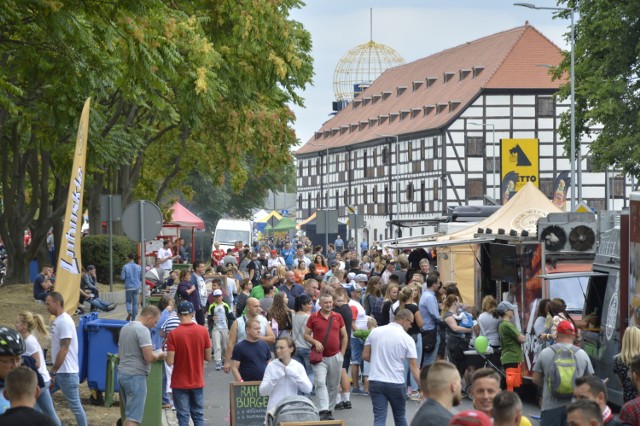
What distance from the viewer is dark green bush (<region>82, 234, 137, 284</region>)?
42562 mm

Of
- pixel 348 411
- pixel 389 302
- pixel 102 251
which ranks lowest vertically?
pixel 348 411

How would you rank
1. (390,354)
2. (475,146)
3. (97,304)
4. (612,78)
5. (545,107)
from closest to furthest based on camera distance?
1. (390,354)
2. (97,304)
3. (612,78)
4. (545,107)
5. (475,146)

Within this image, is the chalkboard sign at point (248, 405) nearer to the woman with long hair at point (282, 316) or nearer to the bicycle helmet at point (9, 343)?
the woman with long hair at point (282, 316)

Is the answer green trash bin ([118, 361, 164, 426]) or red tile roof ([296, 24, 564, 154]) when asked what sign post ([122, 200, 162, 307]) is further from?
red tile roof ([296, 24, 564, 154])

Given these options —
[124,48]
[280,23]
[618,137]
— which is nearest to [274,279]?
[280,23]

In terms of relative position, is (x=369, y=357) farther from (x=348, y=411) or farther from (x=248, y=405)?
(x=348, y=411)

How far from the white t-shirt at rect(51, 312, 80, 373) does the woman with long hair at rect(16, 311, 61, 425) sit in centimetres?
14

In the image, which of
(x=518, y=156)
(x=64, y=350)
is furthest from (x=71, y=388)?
(x=518, y=156)

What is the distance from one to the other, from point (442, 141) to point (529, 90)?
6193 millimetres

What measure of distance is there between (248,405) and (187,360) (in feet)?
2.57

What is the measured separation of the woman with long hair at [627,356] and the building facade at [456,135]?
60.1m

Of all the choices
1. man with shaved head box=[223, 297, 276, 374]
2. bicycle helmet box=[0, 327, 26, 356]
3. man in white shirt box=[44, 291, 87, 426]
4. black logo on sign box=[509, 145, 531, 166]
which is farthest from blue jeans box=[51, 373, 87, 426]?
black logo on sign box=[509, 145, 531, 166]

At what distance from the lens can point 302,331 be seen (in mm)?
18094

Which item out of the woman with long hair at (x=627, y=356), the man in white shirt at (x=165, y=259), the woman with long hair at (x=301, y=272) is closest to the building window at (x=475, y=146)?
the man in white shirt at (x=165, y=259)
